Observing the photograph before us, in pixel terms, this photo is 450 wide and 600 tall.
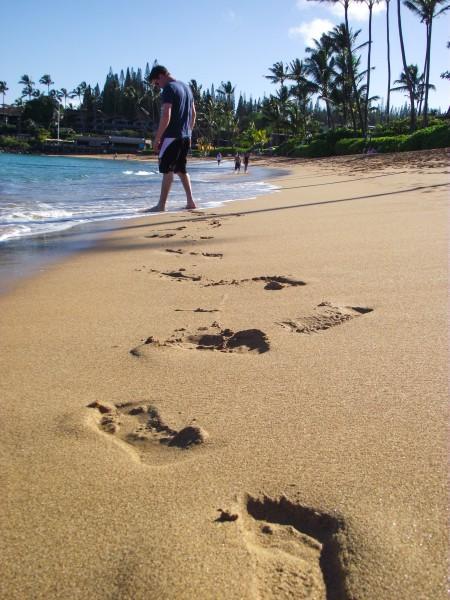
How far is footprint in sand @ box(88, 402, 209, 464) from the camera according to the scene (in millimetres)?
1307

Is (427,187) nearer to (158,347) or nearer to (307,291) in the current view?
(307,291)

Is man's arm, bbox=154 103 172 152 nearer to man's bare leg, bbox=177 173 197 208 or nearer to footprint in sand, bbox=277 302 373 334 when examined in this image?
man's bare leg, bbox=177 173 197 208

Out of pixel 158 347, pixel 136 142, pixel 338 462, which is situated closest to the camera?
pixel 338 462

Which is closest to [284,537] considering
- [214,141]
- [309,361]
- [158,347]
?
[309,361]

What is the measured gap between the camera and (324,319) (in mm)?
2217

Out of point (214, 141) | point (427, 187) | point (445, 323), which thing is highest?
point (214, 141)

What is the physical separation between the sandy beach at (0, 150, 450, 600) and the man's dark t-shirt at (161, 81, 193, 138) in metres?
4.00

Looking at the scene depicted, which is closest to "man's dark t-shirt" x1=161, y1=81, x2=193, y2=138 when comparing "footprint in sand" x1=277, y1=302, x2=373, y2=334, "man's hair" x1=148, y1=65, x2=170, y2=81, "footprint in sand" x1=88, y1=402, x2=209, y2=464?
"man's hair" x1=148, y1=65, x2=170, y2=81

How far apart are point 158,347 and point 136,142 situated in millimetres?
83574

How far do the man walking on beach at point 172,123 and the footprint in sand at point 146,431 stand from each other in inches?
Answer: 200

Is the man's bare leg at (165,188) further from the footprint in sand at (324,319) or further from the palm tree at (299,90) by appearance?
the palm tree at (299,90)

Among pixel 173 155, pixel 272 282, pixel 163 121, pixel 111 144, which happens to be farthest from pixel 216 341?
pixel 111 144

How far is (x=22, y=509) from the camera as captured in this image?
1066 millimetres

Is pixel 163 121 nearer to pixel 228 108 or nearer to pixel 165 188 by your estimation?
pixel 165 188
